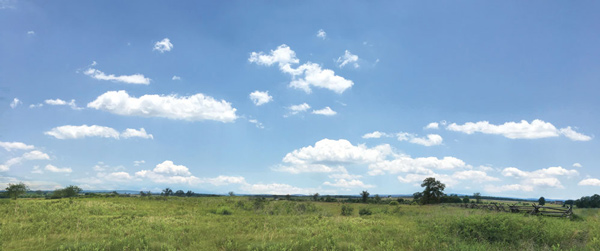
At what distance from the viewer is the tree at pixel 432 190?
3558 inches

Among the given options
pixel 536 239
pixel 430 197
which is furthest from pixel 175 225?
pixel 430 197

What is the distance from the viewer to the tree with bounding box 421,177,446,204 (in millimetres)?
90375

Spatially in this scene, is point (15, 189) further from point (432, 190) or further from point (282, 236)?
point (432, 190)

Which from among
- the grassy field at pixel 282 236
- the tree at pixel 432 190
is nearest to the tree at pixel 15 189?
the grassy field at pixel 282 236

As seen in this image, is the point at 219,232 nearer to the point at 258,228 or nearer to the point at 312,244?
the point at 258,228

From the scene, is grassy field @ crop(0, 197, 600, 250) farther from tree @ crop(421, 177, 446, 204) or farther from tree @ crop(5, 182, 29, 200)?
tree @ crop(421, 177, 446, 204)

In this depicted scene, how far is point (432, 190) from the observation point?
300ft

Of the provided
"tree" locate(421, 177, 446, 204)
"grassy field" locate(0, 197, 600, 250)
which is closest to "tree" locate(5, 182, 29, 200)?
"grassy field" locate(0, 197, 600, 250)

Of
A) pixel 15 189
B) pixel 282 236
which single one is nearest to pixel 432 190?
pixel 282 236

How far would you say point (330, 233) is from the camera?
21859mm

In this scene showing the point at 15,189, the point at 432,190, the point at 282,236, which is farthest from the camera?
the point at 432,190

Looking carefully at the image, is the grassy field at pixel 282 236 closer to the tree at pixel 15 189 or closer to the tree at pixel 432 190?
the tree at pixel 15 189

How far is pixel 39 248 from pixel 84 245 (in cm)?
315

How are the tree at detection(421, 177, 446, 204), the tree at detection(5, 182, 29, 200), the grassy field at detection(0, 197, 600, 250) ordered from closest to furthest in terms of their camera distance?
the grassy field at detection(0, 197, 600, 250), the tree at detection(5, 182, 29, 200), the tree at detection(421, 177, 446, 204)
